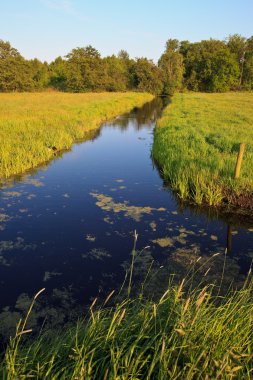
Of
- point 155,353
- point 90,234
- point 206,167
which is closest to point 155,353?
point 155,353

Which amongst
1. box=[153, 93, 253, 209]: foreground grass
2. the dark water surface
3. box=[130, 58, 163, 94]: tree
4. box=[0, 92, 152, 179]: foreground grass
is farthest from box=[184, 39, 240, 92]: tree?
the dark water surface

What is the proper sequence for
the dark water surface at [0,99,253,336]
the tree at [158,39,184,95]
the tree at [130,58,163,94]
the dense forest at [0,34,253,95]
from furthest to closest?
the tree at [158,39,184,95] → the tree at [130,58,163,94] → the dense forest at [0,34,253,95] → the dark water surface at [0,99,253,336]

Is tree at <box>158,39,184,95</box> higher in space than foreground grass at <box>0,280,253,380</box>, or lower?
higher

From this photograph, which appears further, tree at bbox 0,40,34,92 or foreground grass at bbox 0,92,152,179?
tree at bbox 0,40,34,92

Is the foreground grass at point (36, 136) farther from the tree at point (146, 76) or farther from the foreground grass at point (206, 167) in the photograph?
the tree at point (146, 76)

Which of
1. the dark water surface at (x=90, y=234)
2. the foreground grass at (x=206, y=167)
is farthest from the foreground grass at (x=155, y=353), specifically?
the foreground grass at (x=206, y=167)

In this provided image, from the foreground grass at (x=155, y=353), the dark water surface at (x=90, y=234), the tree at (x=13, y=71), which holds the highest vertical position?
the tree at (x=13, y=71)

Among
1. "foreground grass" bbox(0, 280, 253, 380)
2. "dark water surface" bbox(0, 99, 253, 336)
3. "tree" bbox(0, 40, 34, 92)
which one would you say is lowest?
"dark water surface" bbox(0, 99, 253, 336)

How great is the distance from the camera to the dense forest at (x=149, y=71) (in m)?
60.3

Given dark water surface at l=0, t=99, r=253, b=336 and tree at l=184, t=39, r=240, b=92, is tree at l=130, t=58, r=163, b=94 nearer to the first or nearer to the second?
tree at l=184, t=39, r=240, b=92

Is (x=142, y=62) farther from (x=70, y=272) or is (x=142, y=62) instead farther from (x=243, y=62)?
(x=70, y=272)

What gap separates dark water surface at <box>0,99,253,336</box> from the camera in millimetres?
6164

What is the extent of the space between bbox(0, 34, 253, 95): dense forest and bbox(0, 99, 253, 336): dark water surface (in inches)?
2127

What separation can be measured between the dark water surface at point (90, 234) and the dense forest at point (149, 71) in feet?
177
